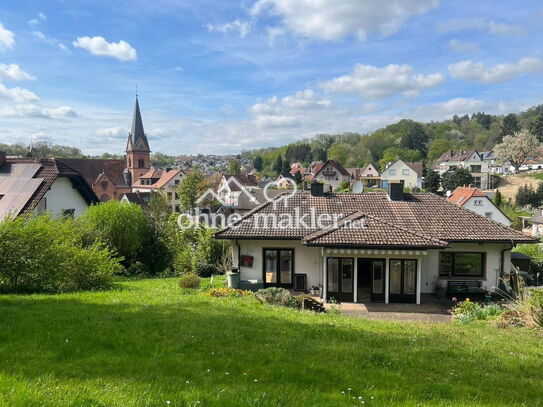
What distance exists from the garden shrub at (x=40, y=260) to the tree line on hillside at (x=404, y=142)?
106674 millimetres

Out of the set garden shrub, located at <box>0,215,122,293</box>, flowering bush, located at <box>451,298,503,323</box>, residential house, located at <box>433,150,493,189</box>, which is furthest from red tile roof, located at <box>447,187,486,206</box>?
residential house, located at <box>433,150,493,189</box>

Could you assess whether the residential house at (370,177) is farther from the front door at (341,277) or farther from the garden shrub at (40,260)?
the garden shrub at (40,260)

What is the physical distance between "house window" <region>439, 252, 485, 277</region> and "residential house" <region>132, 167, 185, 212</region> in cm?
5647

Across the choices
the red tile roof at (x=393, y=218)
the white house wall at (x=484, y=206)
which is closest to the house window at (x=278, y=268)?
the red tile roof at (x=393, y=218)

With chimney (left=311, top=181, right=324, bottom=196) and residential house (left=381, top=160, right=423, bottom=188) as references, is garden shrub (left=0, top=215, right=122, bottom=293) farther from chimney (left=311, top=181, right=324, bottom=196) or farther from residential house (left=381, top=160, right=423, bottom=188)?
residential house (left=381, top=160, right=423, bottom=188)

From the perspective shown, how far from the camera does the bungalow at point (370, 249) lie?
1697 cm

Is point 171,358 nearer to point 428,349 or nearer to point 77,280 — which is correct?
point 428,349

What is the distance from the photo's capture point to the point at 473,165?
320 feet

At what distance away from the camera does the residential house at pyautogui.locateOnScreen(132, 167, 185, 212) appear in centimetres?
7319

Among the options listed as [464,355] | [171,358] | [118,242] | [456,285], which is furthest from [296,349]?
[118,242]

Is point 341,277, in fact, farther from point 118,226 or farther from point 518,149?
point 518,149

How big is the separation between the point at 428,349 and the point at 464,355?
2.10 feet

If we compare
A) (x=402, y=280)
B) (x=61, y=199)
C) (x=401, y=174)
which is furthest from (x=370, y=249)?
(x=401, y=174)

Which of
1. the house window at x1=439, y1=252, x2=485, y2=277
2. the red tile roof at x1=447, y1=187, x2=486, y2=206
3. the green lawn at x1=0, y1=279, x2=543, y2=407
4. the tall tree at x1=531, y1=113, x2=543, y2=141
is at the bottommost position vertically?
the house window at x1=439, y1=252, x2=485, y2=277
